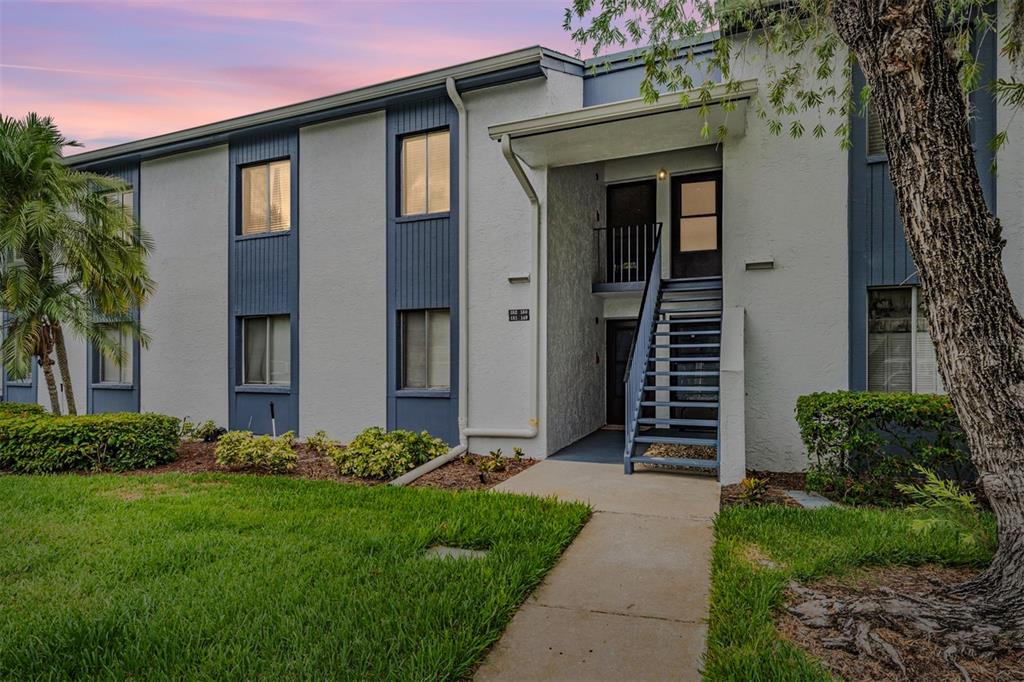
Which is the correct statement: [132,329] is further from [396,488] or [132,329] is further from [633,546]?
[633,546]

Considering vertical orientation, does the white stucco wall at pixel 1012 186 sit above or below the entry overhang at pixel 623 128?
below

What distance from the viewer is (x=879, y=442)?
5594 mm

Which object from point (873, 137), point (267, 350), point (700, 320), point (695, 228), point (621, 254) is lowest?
point (267, 350)

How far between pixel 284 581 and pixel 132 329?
8849 mm

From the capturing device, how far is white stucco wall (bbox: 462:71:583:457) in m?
8.23

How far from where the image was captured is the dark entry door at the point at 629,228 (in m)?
10.5

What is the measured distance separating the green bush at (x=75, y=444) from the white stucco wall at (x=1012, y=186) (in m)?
11.0

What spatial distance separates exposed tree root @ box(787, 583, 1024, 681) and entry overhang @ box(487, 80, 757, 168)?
4801 millimetres

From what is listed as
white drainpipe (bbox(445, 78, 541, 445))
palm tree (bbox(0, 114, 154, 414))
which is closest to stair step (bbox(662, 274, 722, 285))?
white drainpipe (bbox(445, 78, 541, 445))

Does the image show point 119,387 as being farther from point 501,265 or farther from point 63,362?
point 501,265

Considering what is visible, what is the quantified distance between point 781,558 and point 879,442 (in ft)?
7.84

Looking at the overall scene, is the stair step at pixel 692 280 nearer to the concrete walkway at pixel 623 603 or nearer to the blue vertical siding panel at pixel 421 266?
the blue vertical siding panel at pixel 421 266

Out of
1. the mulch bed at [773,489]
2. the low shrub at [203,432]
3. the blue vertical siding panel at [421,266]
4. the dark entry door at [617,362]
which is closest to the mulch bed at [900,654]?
the mulch bed at [773,489]

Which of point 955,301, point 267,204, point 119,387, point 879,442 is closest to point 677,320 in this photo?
point 879,442
